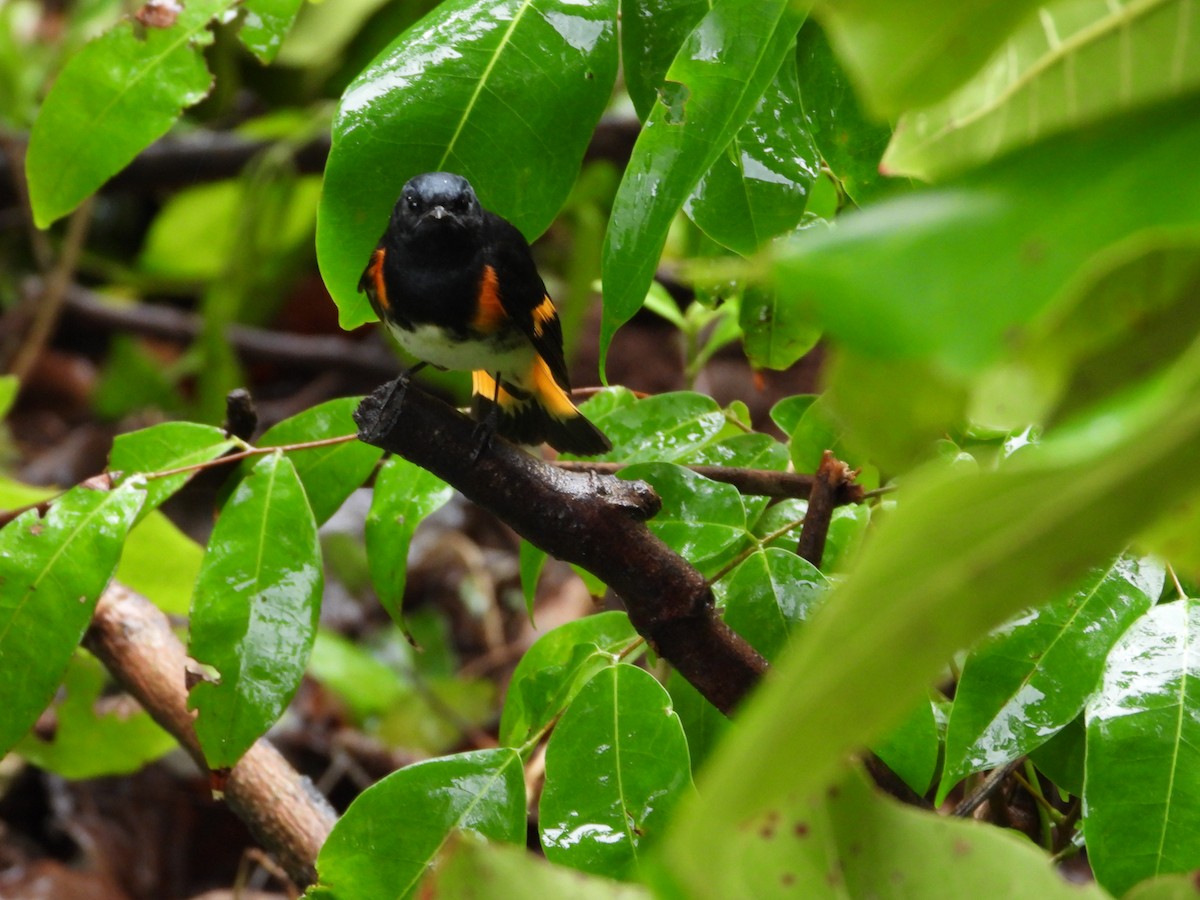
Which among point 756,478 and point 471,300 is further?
point 471,300

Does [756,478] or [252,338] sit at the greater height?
[756,478]

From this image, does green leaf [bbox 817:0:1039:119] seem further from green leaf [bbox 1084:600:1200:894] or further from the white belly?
the white belly

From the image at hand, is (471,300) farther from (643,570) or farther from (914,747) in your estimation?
(914,747)

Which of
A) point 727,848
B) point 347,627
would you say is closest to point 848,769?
point 727,848

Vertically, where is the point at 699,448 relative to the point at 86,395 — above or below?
above

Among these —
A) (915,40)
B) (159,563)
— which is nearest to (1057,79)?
(915,40)

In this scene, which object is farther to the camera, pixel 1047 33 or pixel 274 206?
pixel 274 206

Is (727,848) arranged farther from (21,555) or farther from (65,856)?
(65,856)
